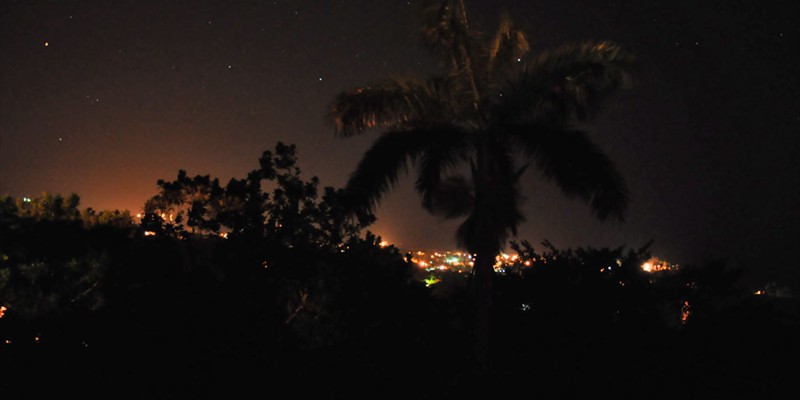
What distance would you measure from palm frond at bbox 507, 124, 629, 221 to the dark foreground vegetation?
2.78 meters

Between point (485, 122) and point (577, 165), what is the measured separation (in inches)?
66.7

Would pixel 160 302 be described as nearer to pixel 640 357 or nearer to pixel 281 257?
pixel 281 257

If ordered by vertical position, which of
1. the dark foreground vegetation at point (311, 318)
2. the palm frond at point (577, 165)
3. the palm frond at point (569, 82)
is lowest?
the dark foreground vegetation at point (311, 318)

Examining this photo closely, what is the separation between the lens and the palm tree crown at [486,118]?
25.8 ft

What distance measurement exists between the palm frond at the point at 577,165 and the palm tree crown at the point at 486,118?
2cm

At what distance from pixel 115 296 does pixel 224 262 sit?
162 cm

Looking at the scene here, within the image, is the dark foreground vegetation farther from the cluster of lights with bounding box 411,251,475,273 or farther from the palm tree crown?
the palm tree crown

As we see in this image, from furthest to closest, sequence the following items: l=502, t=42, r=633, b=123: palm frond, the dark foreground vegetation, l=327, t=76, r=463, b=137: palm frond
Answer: l=327, t=76, r=463, b=137: palm frond
l=502, t=42, r=633, b=123: palm frond
the dark foreground vegetation

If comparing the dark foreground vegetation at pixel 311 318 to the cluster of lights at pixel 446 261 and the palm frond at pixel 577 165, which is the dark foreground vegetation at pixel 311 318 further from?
the palm frond at pixel 577 165

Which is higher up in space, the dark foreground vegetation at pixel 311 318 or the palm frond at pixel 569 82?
the palm frond at pixel 569 82

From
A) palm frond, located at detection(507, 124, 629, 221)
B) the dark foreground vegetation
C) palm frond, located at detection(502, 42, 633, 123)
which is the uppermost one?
palm frond, located at detection(502, 42, 633, 123)

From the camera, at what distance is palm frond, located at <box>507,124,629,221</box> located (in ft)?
24.2

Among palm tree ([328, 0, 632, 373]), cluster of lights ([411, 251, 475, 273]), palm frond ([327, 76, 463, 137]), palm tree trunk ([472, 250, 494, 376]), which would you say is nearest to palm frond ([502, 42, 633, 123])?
palm tree ([328, 0, 632, 373])

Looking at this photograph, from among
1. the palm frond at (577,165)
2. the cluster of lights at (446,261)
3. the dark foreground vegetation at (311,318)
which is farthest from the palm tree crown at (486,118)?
the dark foreground vegetation at (311,318)
